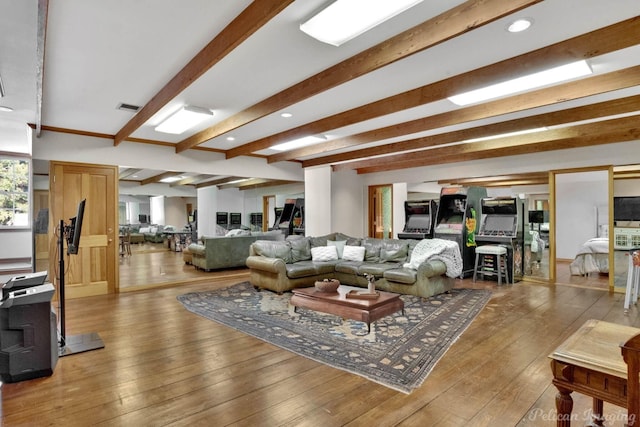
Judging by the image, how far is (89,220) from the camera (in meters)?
→ 5.48

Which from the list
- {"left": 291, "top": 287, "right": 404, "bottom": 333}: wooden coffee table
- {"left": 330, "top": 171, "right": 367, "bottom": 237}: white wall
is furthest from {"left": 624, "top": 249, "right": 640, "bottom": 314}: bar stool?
{"left": 330, "top": 171, "right": 367, "bottom": 237}: white wall

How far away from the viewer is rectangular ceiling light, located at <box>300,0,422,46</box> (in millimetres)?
1944

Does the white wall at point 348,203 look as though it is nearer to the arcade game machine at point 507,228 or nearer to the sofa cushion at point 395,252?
the sofa cushion at point 395,252

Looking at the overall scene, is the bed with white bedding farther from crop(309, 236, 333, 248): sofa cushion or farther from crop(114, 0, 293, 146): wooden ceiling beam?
crop(114, 0, 293, 146): wooden ceiling beam

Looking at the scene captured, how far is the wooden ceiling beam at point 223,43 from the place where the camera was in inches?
79.5

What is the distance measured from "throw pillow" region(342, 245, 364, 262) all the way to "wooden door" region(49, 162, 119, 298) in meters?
3.94

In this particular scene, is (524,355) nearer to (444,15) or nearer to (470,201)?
(444,15)

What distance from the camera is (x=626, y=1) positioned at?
2115 millimetres

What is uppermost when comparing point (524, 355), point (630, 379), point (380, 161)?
point (380, 161)

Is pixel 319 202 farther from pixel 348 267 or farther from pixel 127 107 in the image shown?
pixel 127 107

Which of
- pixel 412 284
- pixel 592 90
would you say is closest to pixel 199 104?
pixel 412 284

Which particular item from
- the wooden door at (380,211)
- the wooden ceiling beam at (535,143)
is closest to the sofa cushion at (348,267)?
the wooden ceiling beam at (535,143)

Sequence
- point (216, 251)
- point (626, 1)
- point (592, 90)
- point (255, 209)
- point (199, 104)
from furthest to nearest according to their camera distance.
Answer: point (255, 209) < point (216, 251) < point (199, 104) < point (592, 90) < point (626, 1)

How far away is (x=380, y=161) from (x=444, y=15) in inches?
217
